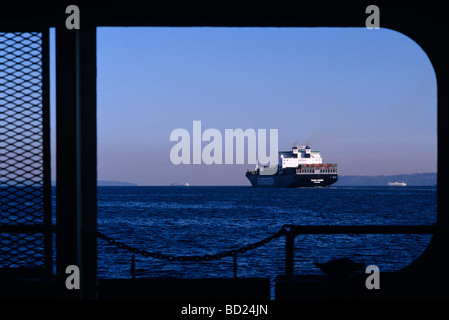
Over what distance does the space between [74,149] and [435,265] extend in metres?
3.77

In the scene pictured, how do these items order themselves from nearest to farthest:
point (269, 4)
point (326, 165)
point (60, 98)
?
1. point (60, 98)
2. point (269, 4)
3. point (326, 165)

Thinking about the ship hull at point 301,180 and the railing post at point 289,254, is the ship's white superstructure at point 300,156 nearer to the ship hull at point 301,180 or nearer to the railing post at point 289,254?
the ship hull at point 301,180

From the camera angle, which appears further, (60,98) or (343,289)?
(343,289)

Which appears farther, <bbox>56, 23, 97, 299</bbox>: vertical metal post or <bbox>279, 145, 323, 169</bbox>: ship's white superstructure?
<bbox>279, 145, 323, 169</bbox>: ship's white superstructure

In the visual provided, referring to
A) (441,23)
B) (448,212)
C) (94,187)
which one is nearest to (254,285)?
(94,187)

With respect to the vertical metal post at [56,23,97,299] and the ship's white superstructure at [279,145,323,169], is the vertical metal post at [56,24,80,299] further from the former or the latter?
the ship's white superstructure at [279,145,323,169]

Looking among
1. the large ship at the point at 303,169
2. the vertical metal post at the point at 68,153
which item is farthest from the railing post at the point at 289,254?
the large ship at the point at 303,169

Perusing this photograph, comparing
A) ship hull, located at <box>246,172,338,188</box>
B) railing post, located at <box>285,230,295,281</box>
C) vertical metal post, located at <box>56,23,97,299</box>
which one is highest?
vertical metal post, located at <box>56,23,97,299</box>

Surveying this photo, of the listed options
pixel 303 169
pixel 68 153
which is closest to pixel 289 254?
pixel 68 153

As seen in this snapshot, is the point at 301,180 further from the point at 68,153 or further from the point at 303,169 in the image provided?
the point at 68,153

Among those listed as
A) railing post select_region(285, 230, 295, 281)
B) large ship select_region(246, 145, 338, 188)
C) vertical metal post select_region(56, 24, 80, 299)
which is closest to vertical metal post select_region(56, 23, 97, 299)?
vertical metal post select_region(56, 24, 80, 299)
